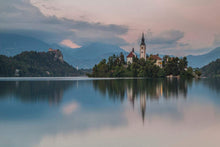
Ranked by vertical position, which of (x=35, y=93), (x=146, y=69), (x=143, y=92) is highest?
(x=146, y=69)

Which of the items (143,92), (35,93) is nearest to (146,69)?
(143,92)

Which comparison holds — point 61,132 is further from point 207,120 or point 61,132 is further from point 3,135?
point 207,120

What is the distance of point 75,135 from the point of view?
1092 cm

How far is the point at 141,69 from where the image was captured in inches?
5497

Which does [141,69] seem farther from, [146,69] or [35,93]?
[35,93]

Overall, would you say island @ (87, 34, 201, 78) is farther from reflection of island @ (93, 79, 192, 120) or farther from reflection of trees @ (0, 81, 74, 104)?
reflection of trees @ (0, 81, 74, 104)

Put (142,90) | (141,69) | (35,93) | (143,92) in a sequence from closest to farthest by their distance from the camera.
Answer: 1. (35,93)
2. (143,92)
3. (142,90)
4. (141,69)

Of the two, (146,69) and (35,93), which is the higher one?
(146,69)

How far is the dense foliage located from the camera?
134m

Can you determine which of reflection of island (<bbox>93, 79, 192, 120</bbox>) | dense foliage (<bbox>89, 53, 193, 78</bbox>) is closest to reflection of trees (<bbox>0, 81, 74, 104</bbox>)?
reflection of island (<bbox>93, 79, 192, 120</bbox>)

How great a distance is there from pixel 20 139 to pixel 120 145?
4.33m

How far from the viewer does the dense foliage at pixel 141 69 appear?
5281 inches

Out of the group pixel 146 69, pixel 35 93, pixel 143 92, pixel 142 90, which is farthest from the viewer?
pixel 146 69

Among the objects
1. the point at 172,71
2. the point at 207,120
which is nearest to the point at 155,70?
the point at 172,71
